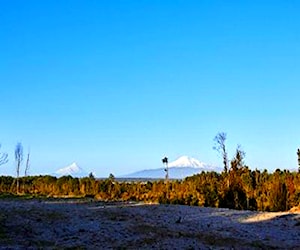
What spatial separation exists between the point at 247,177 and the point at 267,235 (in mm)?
8871

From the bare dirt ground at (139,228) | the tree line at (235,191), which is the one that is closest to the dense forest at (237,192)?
the tree line at (235,191)

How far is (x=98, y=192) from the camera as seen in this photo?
2573 centimetres

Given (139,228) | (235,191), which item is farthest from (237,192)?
(139,228)

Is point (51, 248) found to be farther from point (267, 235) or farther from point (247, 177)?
point (247, 177)

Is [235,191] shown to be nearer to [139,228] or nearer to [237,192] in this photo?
[237,192]

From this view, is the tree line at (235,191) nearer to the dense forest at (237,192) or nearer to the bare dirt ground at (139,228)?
the dense forest at (237,192)

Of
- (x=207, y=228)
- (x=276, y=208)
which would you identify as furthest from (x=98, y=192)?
(x=207, y=228)

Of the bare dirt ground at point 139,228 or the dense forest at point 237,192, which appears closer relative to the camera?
the bare dirt ground at point 139,228

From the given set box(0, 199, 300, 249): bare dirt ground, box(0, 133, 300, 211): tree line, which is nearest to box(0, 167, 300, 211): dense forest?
box(0, 133, 300, 211): tree line

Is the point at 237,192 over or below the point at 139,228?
over

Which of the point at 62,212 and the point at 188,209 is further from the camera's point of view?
the point at 188,209

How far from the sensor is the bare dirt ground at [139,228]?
10598mm

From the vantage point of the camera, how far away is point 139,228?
11.9m

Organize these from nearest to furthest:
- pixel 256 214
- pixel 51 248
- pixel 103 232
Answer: pixel 51 248, pixel 103 232, pixel 256 214
